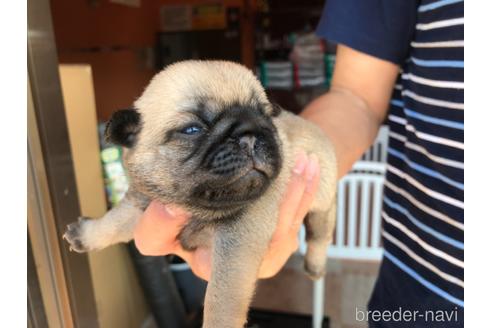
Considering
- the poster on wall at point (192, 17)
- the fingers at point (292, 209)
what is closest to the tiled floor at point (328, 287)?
the fingers at point (292, 209)

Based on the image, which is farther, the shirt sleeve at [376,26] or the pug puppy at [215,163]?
the shirt sleeve at [376,26]

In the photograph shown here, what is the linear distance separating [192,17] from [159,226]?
2812mm

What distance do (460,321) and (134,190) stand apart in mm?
619

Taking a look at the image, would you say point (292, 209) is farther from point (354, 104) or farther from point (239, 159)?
point (354, 104)

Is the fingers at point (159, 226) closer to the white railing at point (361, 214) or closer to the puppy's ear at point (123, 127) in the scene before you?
the puppy's ear at point (123, 127)

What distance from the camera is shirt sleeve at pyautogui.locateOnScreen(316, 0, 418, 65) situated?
0.88 metres

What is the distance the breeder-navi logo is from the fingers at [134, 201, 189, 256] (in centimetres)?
47

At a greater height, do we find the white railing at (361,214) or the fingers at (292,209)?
the fingers at (292,209)

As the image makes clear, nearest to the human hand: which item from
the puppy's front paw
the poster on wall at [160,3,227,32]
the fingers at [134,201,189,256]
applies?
the fingers at [134,201,189,256]

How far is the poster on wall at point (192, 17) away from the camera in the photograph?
293cm

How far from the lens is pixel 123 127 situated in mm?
676

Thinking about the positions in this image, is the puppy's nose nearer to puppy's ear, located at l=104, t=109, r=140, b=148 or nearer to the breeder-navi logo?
puppy's ear, located at l=104, t=109, r=140, b=148

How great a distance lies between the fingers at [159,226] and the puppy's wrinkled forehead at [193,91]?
0.15 meters
